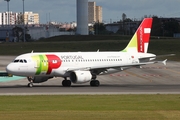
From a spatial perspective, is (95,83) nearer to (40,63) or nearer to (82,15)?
(40,63)

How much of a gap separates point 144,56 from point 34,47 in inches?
3073

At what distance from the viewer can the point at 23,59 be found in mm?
47438

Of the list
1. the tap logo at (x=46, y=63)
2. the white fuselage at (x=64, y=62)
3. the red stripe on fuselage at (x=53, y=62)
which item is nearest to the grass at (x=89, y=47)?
the white fuselage at (x=64, y=62)

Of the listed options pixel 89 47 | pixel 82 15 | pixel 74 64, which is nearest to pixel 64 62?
pixel 74 64

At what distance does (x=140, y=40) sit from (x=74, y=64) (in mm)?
7900
